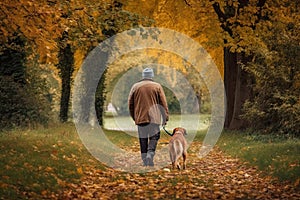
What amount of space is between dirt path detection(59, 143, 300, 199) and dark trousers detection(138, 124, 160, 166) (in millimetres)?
526

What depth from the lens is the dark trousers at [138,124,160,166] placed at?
42.5ft

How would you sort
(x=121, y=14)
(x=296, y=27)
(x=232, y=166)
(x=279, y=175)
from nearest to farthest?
(x=279, y=175) < (x=232, y=166) < (x=121, y=14) < (x=296, y=27)

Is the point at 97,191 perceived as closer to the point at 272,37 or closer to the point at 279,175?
the point at 279,175

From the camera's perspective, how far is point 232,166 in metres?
13.5

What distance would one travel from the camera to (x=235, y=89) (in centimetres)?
2394

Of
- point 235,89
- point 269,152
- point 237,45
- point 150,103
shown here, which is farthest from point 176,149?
point 235,89

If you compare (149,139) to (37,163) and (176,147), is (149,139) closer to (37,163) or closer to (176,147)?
(176,147)

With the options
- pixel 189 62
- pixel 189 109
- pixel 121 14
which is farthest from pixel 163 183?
pixel 189 109

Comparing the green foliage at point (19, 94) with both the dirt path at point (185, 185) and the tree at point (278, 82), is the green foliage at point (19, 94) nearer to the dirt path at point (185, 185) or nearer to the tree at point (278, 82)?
the dirt path at point (185, 185)

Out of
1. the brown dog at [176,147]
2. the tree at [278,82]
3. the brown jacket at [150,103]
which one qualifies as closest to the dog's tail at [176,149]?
the brown dog at [176,147]

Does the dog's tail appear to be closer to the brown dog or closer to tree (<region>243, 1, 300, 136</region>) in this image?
the brown dog

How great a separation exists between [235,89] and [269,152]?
10615 mm

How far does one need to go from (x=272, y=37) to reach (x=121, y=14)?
5.60 metres

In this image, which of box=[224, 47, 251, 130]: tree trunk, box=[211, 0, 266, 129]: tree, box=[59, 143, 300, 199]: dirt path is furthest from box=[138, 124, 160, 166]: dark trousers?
box=[224, 47, 251, 130]: tree trunk
